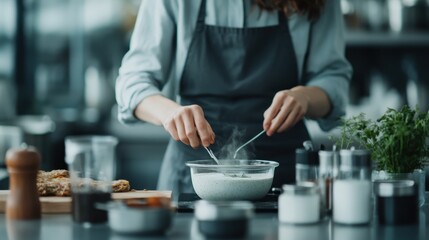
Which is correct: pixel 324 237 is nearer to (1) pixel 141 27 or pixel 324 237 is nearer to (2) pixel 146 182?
(1) pixel 141 27

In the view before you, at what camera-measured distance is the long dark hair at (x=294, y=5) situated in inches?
113

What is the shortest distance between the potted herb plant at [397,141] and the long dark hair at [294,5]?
0.81 meters

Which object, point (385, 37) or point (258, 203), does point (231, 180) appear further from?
point (385, 37)

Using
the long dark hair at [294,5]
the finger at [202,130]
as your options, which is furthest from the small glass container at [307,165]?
the long dark hair at [294,5]

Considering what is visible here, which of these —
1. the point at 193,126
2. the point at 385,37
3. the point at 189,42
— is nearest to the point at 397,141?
the point at 193,126

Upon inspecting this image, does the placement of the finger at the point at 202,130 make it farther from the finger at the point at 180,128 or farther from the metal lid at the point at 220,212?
the metal lid at the point at 220,212

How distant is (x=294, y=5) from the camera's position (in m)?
2.88

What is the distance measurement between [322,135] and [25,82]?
2229 mm

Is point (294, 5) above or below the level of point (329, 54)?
above

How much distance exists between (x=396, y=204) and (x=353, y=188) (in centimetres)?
12

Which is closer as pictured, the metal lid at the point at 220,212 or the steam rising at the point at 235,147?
the metal lid at the point at 220,212

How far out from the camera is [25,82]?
19.2ft

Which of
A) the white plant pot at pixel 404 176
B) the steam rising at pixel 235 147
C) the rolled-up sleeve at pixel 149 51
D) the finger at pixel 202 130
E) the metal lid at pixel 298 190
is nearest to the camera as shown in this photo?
the metal lid at pixel 298 190

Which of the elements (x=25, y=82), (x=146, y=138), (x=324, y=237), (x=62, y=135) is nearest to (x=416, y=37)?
(x=146, y=138)
